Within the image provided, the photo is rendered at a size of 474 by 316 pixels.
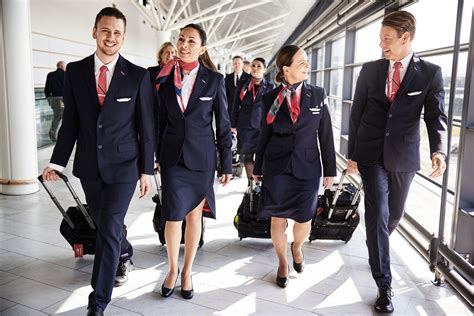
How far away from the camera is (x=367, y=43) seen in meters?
8.66

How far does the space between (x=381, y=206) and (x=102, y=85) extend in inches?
77.7

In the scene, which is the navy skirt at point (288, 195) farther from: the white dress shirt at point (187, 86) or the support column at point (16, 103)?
the support column at point (16, 103)

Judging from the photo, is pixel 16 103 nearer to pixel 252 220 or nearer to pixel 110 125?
pixel 252 220

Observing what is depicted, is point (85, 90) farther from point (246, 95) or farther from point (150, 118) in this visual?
point (246, 95)

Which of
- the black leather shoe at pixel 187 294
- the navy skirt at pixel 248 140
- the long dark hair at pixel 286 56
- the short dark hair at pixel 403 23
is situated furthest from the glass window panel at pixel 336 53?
the black leather shoe at pixel 187 294

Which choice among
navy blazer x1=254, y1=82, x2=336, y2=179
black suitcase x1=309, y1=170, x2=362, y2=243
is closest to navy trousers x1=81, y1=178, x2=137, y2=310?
navy blazer x1=254, y1=82, x2=336, y2=179

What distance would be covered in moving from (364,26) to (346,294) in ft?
21.5

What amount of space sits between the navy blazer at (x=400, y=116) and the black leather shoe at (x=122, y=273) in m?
1.88

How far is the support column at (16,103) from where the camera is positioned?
607 centimetres

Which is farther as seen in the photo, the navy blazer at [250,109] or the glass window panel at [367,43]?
the glass window panel at [367,43]

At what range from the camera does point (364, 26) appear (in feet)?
29.4

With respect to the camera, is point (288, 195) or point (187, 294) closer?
point (187, 294)

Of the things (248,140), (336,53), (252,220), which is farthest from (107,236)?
(336,53)

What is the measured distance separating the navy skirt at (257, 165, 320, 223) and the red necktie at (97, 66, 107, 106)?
1.33m
